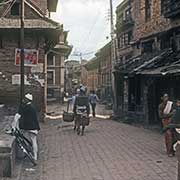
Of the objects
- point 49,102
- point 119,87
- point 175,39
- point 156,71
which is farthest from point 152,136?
point 49,102

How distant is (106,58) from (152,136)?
1329 inches

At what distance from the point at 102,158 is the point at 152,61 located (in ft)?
31.3

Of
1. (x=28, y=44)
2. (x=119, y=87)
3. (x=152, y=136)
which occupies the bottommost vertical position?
(x=152, y=136)

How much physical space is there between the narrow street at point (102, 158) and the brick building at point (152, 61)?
3067mm

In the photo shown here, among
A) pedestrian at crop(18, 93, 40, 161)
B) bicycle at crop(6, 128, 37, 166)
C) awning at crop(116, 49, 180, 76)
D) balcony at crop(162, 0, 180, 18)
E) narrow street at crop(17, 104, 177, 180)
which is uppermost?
balcony at crop(162, 0, 180, 18)

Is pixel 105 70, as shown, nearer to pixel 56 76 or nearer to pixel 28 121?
pixel 56 76

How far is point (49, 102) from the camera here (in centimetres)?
4394

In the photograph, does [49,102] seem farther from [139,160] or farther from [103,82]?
[139,160]

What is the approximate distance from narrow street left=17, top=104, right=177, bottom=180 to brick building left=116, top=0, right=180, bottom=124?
3.07 meters

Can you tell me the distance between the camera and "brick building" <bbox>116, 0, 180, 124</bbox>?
19.2m

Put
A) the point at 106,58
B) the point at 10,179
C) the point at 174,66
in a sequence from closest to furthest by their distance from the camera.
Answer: the point at 10,179
the point at 174,66
the point at 106,58

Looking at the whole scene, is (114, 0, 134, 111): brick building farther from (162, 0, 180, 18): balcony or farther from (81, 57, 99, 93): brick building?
(81, 57, 99, 93): brick building

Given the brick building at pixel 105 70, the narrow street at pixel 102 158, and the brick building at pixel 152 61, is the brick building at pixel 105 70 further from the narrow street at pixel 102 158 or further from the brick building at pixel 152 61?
the narrow street at pixel 102 158

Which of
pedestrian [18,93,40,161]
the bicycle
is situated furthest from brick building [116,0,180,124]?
the bicycle
